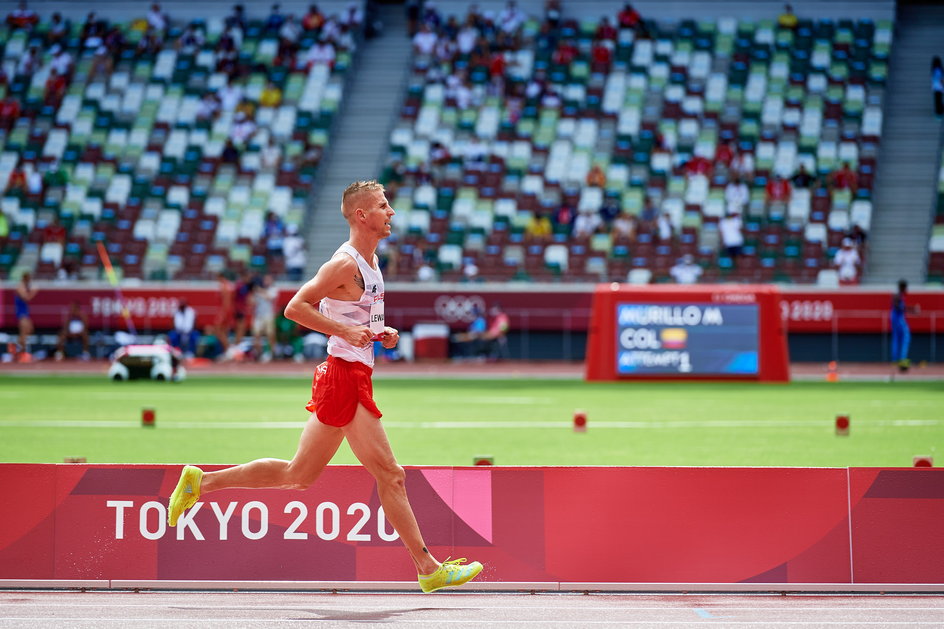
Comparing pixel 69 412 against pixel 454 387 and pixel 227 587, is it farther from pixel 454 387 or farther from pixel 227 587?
pixel 227 587

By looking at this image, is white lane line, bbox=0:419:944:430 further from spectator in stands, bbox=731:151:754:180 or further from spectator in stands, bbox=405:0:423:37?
spectator in stands, bbox=405:0:423:37

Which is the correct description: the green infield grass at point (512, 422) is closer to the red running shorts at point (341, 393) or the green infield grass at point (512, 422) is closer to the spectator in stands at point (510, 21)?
the red running shorts at point (341, 393)

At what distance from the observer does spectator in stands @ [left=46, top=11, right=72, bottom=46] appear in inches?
1567

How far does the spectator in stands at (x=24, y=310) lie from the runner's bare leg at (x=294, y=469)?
80.7 ft

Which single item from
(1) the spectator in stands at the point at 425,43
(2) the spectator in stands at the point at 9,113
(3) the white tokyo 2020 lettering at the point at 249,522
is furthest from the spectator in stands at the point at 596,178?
(3) the white tokyo 2020 lettering at the point at 249,522

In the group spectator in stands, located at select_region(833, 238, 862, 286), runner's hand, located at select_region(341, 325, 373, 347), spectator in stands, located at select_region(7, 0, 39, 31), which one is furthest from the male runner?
spectator in stands, located at select_region(7, 0, 39, 31)

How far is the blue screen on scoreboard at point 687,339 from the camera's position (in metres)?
24.3

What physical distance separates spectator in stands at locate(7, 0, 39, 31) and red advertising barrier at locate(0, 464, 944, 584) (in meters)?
36.1

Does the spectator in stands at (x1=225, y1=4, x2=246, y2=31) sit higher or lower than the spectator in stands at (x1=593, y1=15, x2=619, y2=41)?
higher

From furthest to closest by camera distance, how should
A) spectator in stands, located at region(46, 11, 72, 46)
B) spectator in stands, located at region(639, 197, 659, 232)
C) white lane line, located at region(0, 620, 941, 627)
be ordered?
spectator in stands, located at region(46, 11, 72, 46) < spectator in stands, located at region(639, 197, 659, 232) < white lane line, located at region(0, 620, 941, 627)

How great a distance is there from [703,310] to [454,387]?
4907 mm

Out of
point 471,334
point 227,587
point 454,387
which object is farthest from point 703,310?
point 227,587

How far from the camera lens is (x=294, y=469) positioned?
22.4 feet

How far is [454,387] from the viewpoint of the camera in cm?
2380
